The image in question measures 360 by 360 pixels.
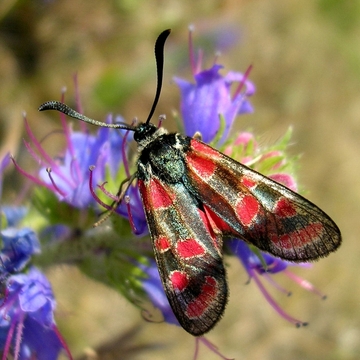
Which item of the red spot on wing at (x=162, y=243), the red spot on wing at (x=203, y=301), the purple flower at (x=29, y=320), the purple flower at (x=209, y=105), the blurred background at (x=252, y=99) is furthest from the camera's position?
the blurred background at (x=252, y=99)

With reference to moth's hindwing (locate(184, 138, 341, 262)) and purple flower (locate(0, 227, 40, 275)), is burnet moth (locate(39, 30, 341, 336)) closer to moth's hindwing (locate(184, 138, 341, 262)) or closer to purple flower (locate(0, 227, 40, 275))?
moth's hindwing (locate(184, 138, 341, 262))

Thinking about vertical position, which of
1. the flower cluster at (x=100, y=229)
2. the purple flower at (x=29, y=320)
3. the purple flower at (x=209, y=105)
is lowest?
the purple flower at (x=29, y=320)

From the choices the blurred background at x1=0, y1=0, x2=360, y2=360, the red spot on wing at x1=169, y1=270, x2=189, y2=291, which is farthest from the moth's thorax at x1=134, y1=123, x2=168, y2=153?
the blurred background at x1=0, y1=0, x2=360, y2=360

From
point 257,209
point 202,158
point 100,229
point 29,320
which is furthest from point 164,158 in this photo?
point 29,320

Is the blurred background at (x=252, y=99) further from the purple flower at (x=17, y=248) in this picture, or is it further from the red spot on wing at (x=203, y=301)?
the red spot on wing at (x=203, y=301)

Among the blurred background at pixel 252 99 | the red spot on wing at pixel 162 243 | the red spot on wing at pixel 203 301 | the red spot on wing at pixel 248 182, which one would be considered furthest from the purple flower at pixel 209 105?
the blurred background at pixel 252 99

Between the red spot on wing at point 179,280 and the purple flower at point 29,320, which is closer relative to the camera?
the red spot on wing at point 179,280

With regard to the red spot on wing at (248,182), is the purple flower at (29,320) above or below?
below
